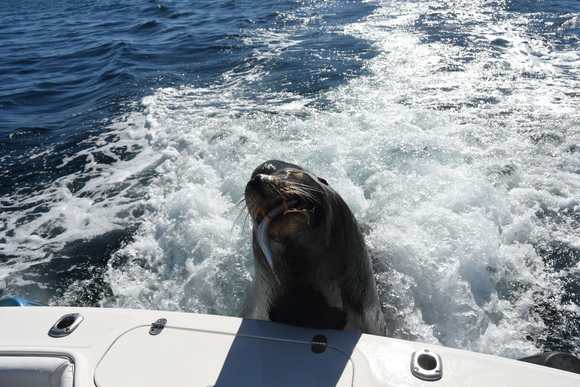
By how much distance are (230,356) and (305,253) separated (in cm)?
68

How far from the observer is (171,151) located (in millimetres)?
7938

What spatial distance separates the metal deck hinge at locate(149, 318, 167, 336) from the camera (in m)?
2.71

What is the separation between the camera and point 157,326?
2.75 meters

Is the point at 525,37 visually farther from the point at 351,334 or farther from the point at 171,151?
the point at 351,334

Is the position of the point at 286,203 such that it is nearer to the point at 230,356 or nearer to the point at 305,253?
the point at 305,253

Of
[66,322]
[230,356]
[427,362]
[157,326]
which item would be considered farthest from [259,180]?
[66,322]

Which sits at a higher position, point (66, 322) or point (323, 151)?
point (66, 322)

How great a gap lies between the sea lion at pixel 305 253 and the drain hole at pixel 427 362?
0.74 meters

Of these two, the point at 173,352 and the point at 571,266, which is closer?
the point at 173,352

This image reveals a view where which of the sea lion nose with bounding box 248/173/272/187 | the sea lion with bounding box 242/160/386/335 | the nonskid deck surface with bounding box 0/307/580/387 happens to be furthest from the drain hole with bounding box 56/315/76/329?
the sea lion nose with bounding box 248/173/272/187

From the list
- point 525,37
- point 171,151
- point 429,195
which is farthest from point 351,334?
point 525,37

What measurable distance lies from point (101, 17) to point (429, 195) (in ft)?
52.9

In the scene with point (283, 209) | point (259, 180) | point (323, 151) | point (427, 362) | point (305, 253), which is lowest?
point (323, 151)

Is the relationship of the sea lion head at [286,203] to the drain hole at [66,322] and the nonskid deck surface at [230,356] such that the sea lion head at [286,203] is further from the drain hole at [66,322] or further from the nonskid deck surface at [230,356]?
the drain hole at [66,322]
